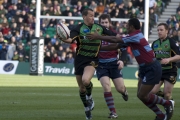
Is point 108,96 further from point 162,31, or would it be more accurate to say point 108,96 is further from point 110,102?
point 162,31

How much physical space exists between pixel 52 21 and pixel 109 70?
19.4m

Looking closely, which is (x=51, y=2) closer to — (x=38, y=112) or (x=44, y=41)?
(x=44, y=41)

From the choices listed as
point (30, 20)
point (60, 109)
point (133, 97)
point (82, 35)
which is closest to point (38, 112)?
point (60, 109)

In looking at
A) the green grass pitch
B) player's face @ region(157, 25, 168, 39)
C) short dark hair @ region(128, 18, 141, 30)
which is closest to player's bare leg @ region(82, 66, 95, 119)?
the green grass pitch

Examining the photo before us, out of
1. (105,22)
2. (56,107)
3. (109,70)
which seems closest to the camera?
(105,22)

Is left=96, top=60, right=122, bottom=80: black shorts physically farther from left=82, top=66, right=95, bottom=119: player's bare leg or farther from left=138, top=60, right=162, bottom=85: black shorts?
left=138, top=60, right=162, bottom=85: black shorts

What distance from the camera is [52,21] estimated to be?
32.4 meters

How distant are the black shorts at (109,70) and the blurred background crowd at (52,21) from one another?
17.1m

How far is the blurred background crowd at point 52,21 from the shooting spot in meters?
30.8

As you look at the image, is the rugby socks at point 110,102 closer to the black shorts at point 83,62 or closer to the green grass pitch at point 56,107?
the green grass pitch at point 56,107

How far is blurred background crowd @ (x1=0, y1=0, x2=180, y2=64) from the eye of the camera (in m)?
30.8

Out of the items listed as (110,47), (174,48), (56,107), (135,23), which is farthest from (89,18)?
(56,107)

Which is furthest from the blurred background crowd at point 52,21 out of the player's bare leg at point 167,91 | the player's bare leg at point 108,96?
the player's bare leg at point 108,96

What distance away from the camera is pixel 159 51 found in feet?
45.2
